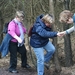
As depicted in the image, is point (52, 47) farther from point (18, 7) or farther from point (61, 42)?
point (61, 42)

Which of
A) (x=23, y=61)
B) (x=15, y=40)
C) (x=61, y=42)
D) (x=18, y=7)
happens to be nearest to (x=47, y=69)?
(x=23, y=61)

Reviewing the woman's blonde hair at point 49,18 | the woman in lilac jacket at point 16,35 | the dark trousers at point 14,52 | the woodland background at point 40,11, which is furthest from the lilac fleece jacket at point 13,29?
the woodland background at point 40,11

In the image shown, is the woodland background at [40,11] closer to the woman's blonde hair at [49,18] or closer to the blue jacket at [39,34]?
the blue jacket at [39,34]

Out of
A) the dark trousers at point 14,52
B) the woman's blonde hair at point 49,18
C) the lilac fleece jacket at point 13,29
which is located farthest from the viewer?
the dark trousers at point 14,52

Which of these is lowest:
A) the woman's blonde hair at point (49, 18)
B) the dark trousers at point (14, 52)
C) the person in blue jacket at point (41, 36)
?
the dark trousers at point (14, 52)

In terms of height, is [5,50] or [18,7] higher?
[18,7]

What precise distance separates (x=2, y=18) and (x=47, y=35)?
13.5 feet

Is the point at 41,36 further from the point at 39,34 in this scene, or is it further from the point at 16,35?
the point at 16,35

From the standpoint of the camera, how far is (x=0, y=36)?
1112 cm

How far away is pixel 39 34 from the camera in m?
7.41

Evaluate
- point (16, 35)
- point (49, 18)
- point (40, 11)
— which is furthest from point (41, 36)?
point (40, 11)

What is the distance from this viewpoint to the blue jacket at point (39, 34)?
734 cm

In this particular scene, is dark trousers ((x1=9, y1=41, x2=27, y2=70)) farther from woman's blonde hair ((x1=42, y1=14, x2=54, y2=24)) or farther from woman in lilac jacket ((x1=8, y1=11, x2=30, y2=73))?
woman's blonde hair ((x1=42, y1=14, x2=54, y2=24))

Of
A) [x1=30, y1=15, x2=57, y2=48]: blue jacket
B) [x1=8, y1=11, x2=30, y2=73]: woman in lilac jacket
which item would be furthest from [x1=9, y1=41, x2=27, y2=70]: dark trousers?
[x1=30, y1=15, x2=57, y2=48]: blue jacket
